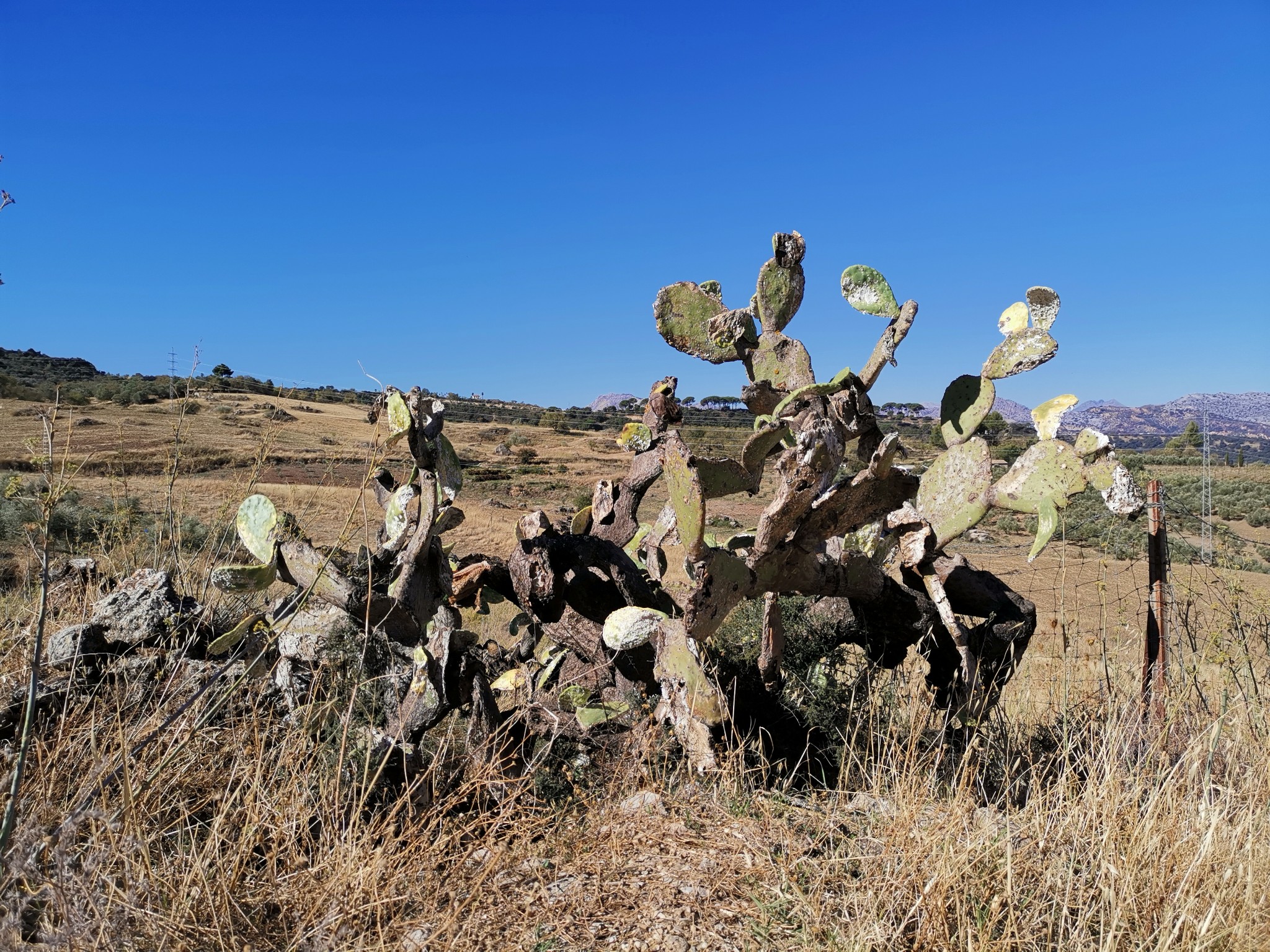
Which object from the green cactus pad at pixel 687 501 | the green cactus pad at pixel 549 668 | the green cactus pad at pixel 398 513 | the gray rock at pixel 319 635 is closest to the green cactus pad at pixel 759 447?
the green cactus pad at pixel 687 501

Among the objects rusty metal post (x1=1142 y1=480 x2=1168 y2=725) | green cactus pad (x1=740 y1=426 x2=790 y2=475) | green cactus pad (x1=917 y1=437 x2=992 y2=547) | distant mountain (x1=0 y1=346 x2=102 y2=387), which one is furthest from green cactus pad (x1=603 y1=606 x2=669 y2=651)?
distant mountain (x1=0 y1=346 x2=102 y2=387)

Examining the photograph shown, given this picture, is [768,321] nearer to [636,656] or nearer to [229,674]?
[636,656]

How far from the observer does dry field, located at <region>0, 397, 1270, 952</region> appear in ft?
6.73

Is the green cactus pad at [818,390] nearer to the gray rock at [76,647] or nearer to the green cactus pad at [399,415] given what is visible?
the green cactus pad at [399,415]

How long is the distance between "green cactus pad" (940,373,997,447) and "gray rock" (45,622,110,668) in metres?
3.45

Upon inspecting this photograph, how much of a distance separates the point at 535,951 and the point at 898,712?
1731 millimetres

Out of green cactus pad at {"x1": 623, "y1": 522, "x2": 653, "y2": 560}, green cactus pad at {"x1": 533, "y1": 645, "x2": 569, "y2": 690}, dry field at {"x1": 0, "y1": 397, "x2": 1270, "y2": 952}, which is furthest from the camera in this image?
green cactus pad at {"x1": 623, "y1": 522, "x2": 653, "y2": 560}

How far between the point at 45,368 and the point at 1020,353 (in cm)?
4027

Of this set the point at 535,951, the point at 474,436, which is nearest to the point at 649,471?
the point at 535,951

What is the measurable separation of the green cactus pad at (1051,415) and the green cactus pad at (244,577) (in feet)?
9.70

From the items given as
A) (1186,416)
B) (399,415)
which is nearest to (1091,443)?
(399,415)

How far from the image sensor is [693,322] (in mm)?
3393

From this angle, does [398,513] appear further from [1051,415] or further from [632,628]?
[1051,415]

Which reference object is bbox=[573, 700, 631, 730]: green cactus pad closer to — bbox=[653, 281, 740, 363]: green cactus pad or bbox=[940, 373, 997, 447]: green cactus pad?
bbox=[653, 281, 740, 363]: green cactus pad
